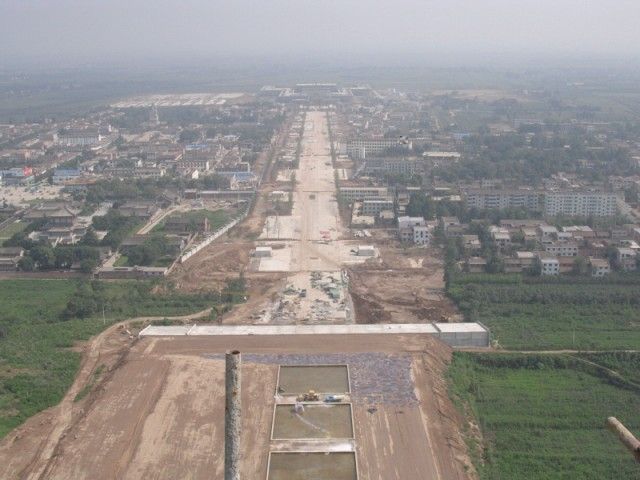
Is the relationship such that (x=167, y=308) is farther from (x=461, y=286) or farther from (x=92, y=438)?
(x=461, y=286)

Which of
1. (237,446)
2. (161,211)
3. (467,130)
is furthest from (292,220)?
(467,130)

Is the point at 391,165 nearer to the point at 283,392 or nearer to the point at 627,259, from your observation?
the point at 627,259

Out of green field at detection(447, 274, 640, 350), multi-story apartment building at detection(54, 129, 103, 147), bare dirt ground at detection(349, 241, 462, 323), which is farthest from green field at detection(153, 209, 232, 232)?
multi-story apartment building at detection(54, 129, 103, 147)

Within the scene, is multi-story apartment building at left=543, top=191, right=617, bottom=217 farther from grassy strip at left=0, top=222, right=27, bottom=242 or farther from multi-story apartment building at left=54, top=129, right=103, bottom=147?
multi-story apartment building at left=54, top=129, right=103, bottom=147

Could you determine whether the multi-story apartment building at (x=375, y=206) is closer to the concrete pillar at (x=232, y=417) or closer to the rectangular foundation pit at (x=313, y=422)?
the rectangular foundation pit at (x=313, y=422)

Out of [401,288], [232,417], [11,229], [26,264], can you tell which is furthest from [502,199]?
[232,417]

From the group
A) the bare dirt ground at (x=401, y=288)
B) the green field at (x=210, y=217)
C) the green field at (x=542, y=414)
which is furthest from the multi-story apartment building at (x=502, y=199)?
the green field at (x=542, y=414)
